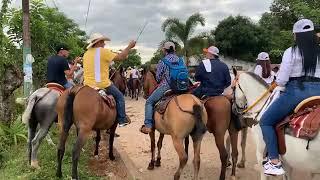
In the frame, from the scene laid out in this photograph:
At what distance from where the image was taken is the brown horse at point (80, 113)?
27.0 feet

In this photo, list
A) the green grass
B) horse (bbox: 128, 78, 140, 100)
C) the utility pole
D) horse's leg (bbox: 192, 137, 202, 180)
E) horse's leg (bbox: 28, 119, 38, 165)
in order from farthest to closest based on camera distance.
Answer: horse (bbox: 128, 78, 140, 100)
the utility pole
horse's leg (bbox: 28, 119, 38, 165)
the green grass
horse's leg (bbox: 192, 137, 202, 180)

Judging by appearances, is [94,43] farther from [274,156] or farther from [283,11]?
[283,11]

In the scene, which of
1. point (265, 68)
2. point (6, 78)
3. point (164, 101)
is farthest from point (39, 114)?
point (265, 68)

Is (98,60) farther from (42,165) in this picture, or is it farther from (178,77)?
(42,165)

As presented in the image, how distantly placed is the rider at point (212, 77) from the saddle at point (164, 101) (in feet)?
1.92

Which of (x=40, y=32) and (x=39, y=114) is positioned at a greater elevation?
(x=40, y=32)

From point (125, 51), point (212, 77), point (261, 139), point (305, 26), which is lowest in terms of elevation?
point (261, 139)

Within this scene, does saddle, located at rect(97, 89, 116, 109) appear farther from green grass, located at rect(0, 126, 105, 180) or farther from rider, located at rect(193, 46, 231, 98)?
rider, located at rect(193, 46, 231, 98)

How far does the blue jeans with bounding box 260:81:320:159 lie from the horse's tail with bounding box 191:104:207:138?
1698 mm

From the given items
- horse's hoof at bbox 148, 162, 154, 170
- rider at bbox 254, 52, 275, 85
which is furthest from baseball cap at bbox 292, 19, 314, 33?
horse's hoof at bbox 148, 162, 154, 170

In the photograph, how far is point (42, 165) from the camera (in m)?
9.31

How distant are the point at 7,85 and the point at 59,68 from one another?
9.07 feet

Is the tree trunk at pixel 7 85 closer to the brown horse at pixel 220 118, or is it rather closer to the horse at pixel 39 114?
the horse at pixel 39 114

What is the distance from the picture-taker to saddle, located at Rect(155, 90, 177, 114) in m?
8.46
